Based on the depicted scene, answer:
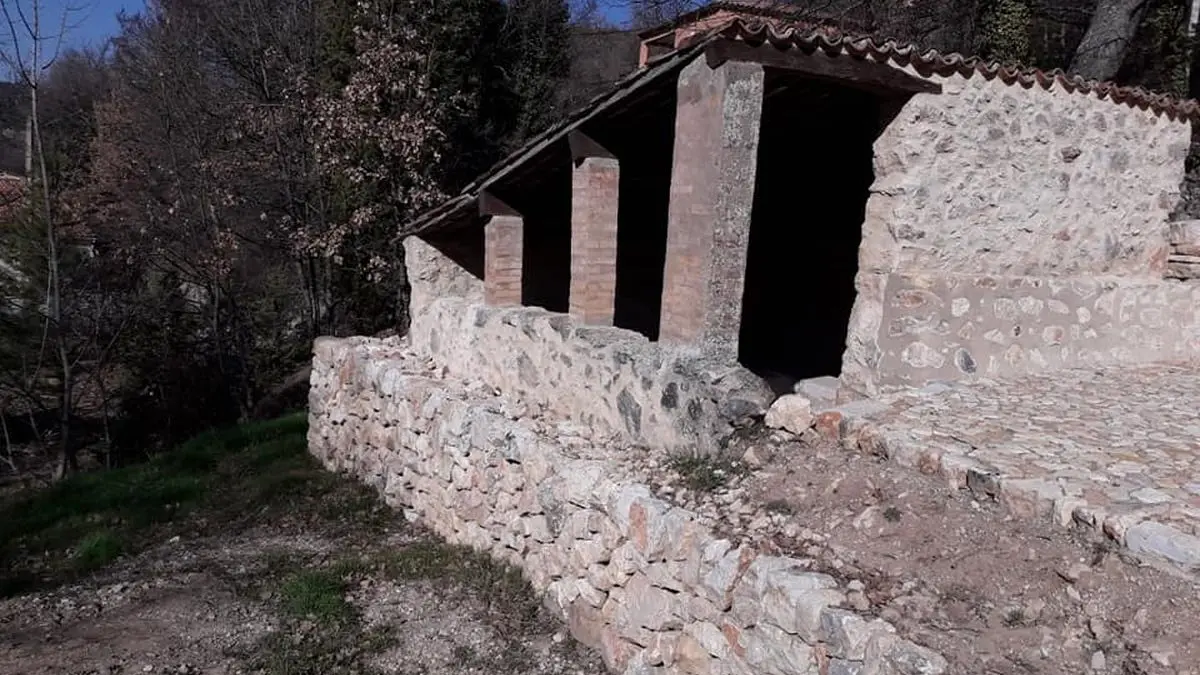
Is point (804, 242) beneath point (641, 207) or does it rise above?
beneath

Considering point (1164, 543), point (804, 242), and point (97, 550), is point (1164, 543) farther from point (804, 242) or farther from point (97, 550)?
point (97, 550)

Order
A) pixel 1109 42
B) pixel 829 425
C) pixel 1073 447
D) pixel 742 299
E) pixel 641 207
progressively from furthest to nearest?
pixel 1109 42
pixel 641 207
pixel 742 299
pixel 829 425
pixel 1073 447

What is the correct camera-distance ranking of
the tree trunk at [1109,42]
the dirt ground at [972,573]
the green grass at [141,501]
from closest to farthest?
the dirt ground at [972,573] → the green grass at [141,501] → the tree trunk at [1109,42]

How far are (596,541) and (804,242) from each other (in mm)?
4694

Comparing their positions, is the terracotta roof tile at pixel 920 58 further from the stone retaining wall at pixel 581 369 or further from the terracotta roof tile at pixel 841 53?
the stone retaining wall at pixel 581 369

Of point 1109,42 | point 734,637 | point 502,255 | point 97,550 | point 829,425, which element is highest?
point 1109,42

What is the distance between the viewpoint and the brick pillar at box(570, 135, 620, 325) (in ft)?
19.6

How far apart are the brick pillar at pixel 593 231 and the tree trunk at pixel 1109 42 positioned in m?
8.56

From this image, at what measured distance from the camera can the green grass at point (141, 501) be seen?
702cm

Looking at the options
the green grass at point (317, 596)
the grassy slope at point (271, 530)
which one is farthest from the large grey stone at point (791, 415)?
the green grass at point (317, 596)

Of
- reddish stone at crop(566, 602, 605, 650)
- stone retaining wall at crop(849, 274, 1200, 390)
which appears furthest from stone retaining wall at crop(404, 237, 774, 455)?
stone retaining wall at crop(849, 274, 1200, 390)

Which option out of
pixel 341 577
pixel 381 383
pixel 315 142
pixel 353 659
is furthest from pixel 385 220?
pixel 353 659

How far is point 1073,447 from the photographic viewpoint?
401 cm

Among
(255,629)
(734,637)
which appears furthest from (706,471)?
(255,629)
